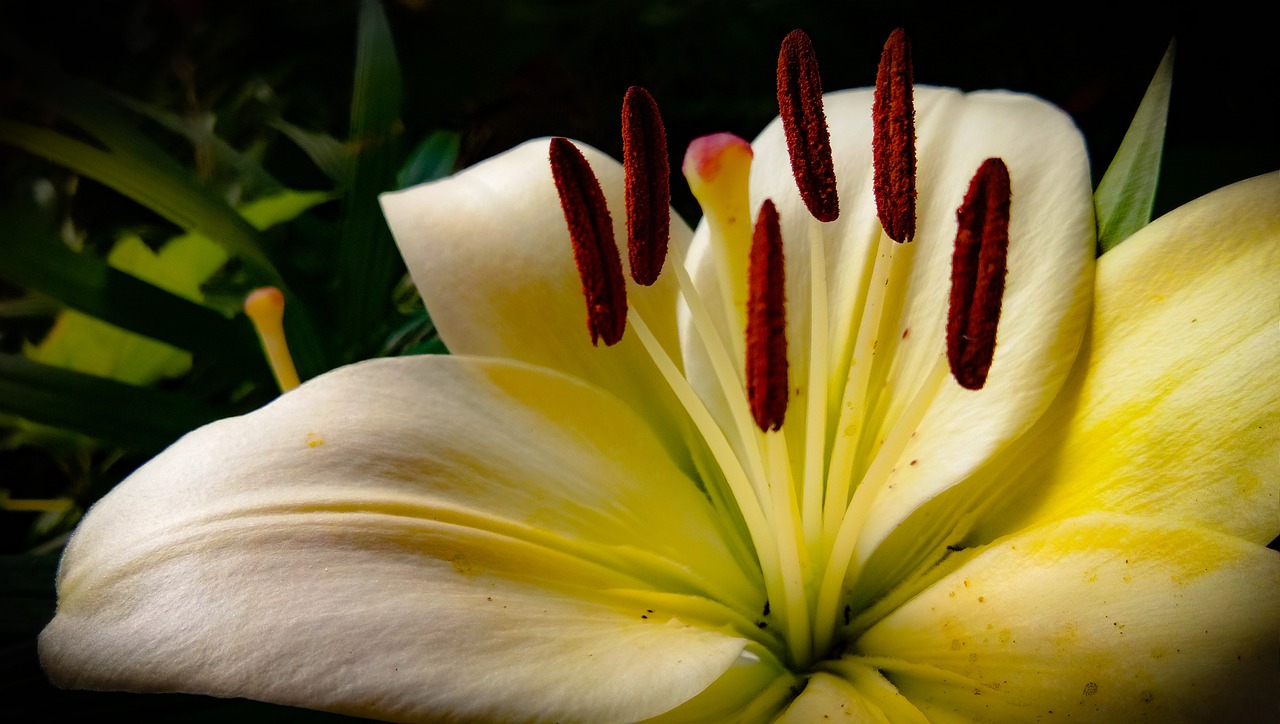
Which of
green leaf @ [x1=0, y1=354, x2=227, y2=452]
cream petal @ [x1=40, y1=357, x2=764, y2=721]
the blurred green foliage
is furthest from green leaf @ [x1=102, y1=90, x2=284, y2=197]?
cream petal @ [x1=40, y1=357, x2=764, y2=721]

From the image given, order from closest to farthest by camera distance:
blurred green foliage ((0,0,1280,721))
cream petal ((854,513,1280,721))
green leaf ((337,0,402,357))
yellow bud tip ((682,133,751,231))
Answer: cream petal ((854,513,1280,721))
yellow bud tip ((682,133,751,231))
blurred green foliage ((0,0,1280,721))
green leaf ((337,0,402,357))

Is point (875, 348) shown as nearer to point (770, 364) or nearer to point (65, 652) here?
point (770, 364)

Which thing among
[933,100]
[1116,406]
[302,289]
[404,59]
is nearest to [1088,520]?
[1116,406]

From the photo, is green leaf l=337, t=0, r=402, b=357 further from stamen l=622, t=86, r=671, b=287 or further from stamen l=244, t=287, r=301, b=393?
stamen l=622, t=86, r=671, b=287

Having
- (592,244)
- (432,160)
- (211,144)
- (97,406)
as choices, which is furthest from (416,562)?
(211,144)

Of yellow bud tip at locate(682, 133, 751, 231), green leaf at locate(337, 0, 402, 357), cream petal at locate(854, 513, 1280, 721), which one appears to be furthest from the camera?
green leaf at locate(337, 0, 402, 357)

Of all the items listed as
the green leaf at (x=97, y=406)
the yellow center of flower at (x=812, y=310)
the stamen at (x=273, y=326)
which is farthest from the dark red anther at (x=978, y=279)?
the green leaf at (x=97, y=406)
